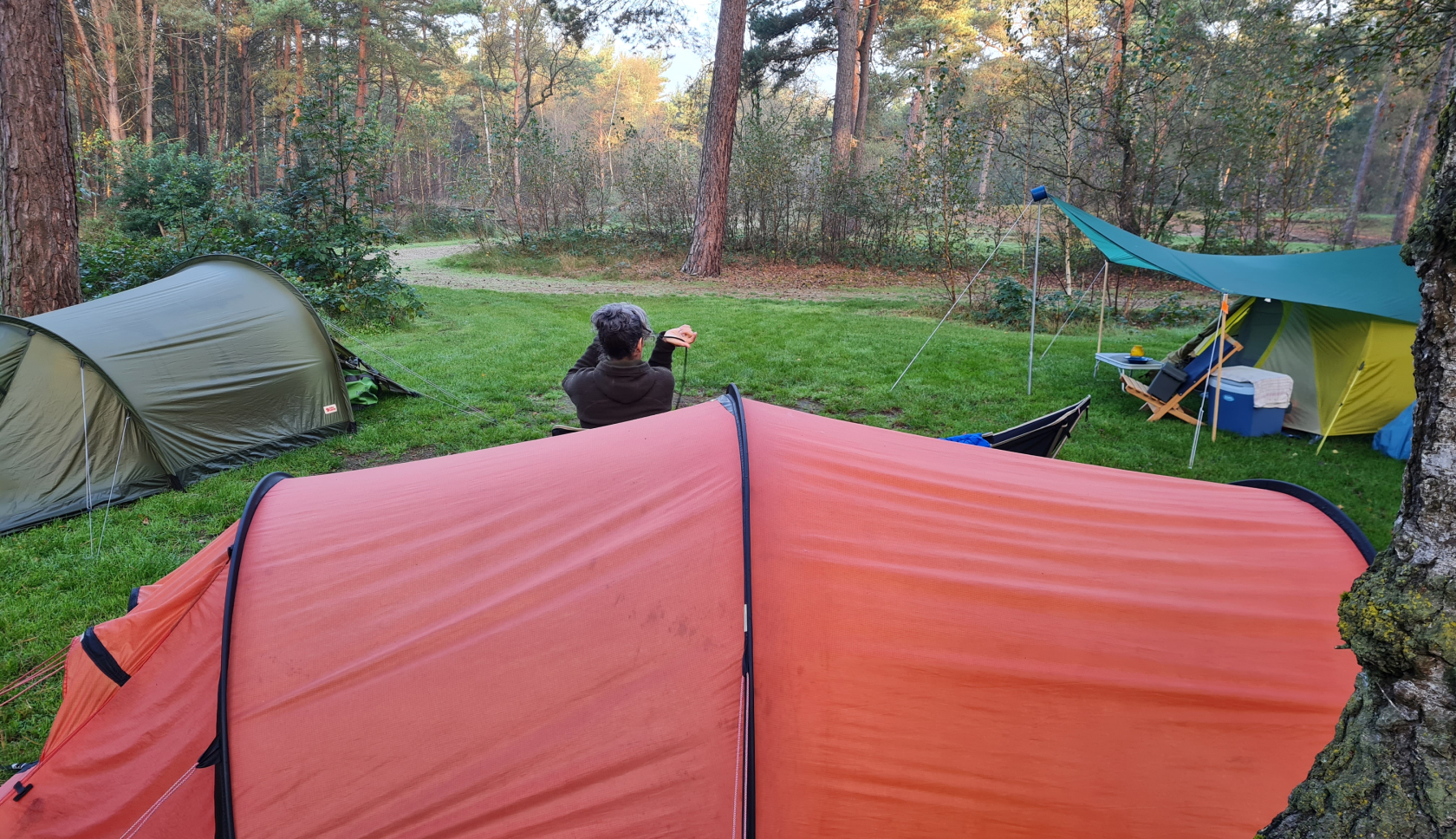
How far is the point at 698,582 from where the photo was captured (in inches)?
65.2

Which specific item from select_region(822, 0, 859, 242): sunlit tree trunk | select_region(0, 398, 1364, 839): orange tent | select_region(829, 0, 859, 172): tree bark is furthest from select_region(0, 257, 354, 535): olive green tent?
select_region(829, 0, 859, 172): tree bark

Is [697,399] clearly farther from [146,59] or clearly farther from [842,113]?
[146,59]

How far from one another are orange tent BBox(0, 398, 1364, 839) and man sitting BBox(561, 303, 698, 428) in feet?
4.57

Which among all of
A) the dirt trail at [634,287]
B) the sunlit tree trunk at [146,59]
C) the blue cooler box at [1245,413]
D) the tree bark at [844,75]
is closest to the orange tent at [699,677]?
the blue cooler box at [1245,413]

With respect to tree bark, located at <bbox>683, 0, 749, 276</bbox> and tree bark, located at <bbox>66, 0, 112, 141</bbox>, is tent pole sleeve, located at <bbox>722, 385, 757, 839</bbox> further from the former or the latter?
tree bark, located at <bbox>66, 0, 112, 141</bbox>

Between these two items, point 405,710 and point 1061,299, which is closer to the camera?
point 405,710

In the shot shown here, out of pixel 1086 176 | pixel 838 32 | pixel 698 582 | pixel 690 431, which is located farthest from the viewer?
pixel 838 32

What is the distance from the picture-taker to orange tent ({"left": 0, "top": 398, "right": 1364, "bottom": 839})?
1.52 m

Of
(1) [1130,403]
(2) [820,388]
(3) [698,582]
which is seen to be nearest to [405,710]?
(3) [698,582]

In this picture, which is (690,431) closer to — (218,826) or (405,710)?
(405,710)

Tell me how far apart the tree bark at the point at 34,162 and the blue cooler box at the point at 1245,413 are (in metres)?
8.46

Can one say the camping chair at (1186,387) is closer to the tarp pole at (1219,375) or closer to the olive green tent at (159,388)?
the tarp pole at (1219,375)

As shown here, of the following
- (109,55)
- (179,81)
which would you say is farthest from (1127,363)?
(179,81)

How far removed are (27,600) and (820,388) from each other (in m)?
5.18
